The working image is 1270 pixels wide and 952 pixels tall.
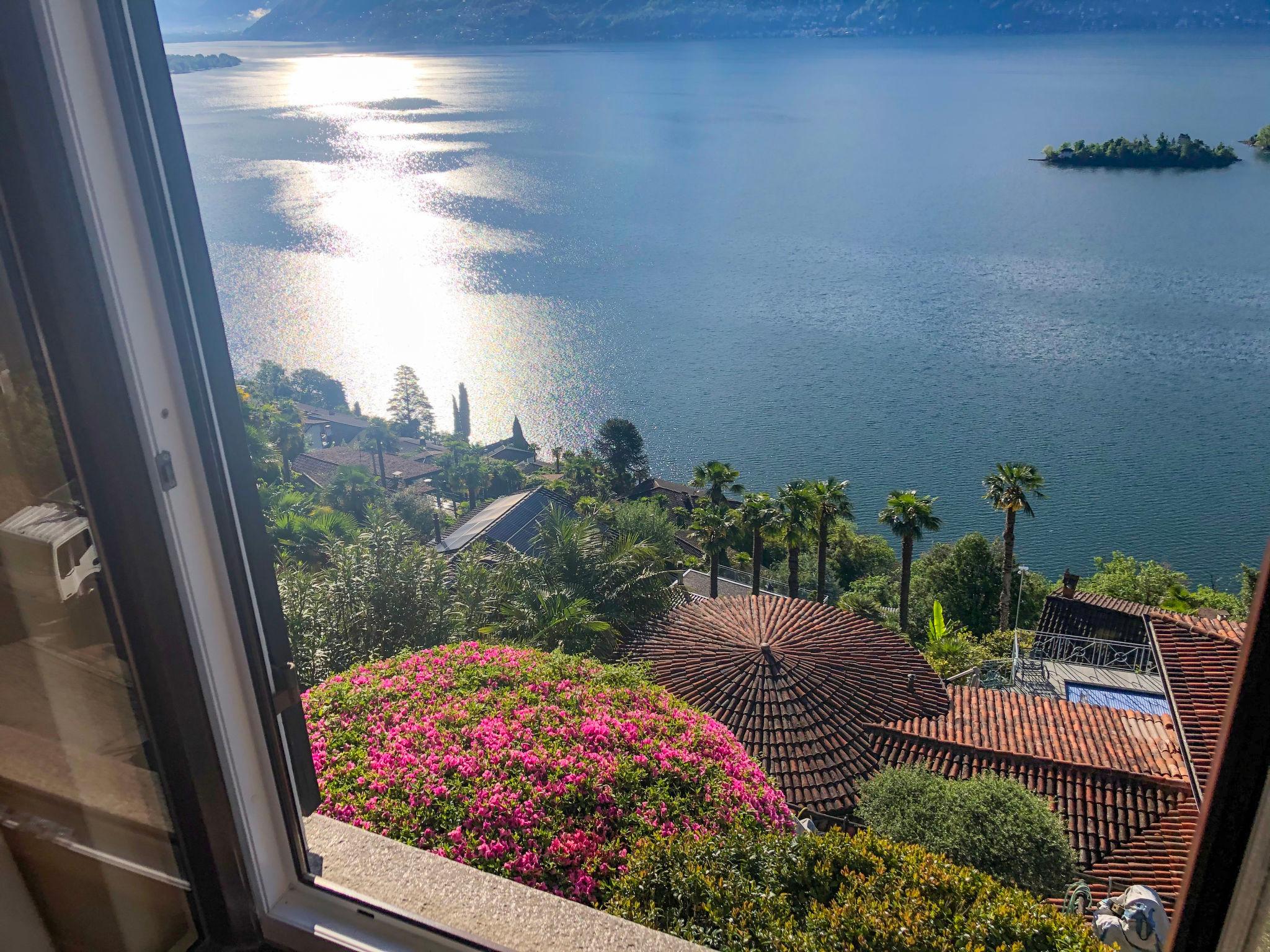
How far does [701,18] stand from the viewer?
4350 inches

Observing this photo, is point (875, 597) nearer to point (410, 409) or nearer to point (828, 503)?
point (828, 503)

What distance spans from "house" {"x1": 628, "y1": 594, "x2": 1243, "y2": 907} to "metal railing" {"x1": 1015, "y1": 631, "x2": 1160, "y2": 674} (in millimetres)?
3653

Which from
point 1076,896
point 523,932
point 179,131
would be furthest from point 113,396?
point 1076,896

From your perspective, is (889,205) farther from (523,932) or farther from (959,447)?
(523,932)

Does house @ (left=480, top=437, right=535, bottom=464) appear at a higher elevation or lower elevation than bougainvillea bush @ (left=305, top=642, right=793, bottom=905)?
lower

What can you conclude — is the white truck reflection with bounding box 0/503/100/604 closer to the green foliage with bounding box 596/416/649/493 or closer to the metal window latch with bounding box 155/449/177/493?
the metal window latch with bounding box 155/449/177/493

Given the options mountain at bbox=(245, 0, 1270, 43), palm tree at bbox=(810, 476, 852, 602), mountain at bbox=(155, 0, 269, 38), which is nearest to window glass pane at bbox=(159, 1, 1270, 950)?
palm tree at bbox=(810, 476, 852, 602)

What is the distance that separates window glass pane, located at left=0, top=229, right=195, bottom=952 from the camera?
2.75 feet

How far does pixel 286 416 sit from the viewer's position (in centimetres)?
2600

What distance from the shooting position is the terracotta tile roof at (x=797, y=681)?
6.73 m

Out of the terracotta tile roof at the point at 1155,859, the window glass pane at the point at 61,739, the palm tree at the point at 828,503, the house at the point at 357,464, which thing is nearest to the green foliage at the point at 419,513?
the house at the point at 357,464

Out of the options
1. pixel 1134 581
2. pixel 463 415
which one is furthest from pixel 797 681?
pixel 463 415

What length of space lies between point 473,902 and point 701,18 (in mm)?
122333

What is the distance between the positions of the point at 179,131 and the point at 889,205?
49.0 m
